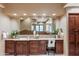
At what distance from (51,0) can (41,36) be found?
18.1 ft

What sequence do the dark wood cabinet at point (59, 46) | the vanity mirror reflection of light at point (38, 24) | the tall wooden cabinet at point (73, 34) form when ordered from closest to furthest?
the tall wooden cabinet at point (73, 34) → the dark wood cabinet at point (59, 46) → the vanity mirror reflection of light at point (38, 24)

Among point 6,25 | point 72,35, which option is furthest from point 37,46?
point 6,25

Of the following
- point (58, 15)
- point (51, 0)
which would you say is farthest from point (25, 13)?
point (51, 0)

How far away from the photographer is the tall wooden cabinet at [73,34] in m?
5.75

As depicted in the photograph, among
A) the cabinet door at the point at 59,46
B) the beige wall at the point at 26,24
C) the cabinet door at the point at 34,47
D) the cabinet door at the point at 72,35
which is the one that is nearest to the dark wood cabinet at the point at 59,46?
the cabinet door at the point at 59,46

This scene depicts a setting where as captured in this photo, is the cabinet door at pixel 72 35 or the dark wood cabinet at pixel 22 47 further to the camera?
the dark wood cabinet at pixel 22 47

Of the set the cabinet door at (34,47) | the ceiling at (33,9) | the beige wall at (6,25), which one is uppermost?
the ceiling at (33,9)

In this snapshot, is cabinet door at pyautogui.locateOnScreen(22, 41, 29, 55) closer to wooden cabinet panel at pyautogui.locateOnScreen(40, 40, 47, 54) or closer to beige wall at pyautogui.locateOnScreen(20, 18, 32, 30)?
wooden cabinet panel at pyautogui.locateOnScreen(40, 40, 47, 54)

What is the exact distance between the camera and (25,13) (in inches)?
258

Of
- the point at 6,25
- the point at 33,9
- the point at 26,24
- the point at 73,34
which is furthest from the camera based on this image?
the point at 26,24

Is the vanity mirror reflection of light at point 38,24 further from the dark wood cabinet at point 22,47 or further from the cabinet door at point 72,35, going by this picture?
the cabinet door at point 72,35

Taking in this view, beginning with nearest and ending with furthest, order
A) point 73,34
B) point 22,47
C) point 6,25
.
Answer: point 73,34, point 22,47, point 6,25

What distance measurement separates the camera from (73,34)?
19.2 feet

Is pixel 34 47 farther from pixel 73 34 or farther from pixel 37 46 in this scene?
pixel 73 34
